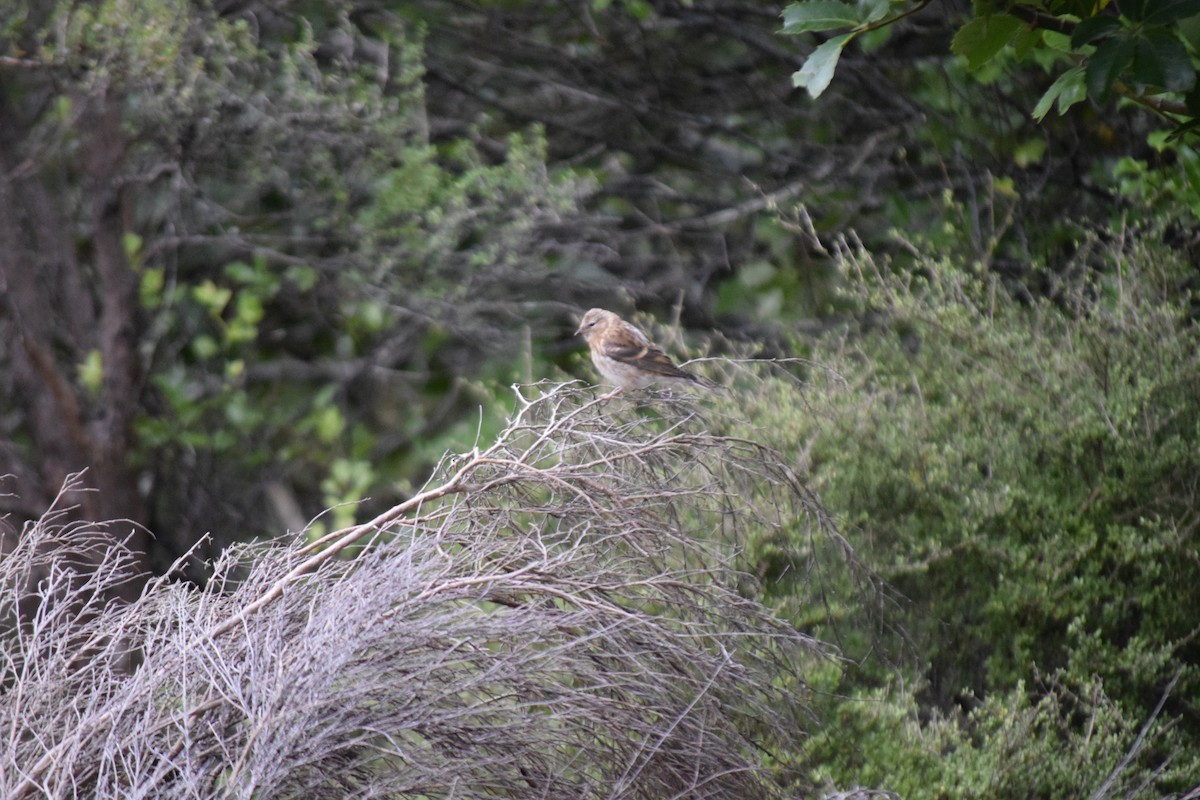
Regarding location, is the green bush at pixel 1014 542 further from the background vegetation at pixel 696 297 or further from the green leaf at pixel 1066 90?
the green leaf at pixel 1066 90

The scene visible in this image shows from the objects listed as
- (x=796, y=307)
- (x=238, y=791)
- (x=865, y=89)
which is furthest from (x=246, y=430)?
(x=238, y=791)

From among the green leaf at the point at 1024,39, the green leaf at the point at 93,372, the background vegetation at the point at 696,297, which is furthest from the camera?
the green leaf at the point at 93,372

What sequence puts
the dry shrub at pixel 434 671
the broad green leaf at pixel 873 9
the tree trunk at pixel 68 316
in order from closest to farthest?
the dry shrub at pixel 434 671 < the broad green leaf at pixel 873 9 < the tree trunk at pixel 68 316

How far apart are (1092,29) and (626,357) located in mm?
2672

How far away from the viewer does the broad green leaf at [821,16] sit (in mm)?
3850

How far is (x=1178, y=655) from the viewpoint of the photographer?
207 inches

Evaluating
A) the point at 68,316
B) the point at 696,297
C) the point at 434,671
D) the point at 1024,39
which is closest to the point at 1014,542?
the point at 1024,39

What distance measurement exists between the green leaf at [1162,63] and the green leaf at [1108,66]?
22mm

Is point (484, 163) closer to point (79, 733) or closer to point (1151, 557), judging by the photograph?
point (1151, 557)

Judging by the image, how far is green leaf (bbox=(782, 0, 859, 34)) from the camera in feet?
12.6

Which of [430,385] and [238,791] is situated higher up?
[238,791]

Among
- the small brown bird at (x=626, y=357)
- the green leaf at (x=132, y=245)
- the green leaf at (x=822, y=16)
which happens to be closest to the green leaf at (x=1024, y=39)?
the green leaf at (x=822, y=16)

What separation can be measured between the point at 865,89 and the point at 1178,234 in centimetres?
314

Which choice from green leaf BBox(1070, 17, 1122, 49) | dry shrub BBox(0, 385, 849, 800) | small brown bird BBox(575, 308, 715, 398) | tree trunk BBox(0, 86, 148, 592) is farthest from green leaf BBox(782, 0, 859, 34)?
tree trunk BBox(0, 86, 148, 592)
